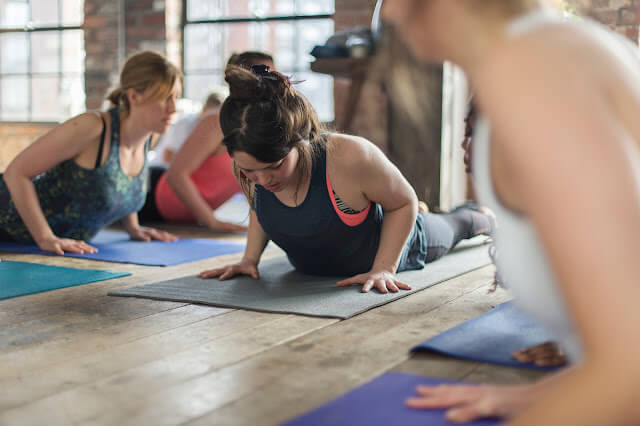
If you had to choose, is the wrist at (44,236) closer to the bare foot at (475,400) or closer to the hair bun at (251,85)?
the hair bun at (251,85)

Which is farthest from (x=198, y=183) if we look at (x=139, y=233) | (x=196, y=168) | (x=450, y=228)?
(x=450, y=228)

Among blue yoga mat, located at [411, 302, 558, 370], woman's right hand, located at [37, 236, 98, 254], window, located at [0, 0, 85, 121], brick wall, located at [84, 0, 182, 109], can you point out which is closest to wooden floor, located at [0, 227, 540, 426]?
blue yoga mat, located at [411, 302, 558, 370]

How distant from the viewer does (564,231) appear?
21.2 inches

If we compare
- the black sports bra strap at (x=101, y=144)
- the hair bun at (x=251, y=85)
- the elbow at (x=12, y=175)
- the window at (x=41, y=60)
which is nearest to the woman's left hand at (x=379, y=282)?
the hair bun at (x=251, y=85)

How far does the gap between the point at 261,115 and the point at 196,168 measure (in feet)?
5.53

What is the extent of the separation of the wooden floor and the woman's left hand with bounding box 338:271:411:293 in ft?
0.19

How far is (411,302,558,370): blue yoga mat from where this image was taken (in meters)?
1.16

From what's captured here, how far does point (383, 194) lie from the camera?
5.94ft

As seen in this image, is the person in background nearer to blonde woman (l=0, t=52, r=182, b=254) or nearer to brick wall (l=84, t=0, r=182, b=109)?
blonde woman (l=0, t=52, r=182, b=254)

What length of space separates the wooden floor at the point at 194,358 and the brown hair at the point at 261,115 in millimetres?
393

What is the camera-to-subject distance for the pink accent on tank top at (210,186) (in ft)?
11.0

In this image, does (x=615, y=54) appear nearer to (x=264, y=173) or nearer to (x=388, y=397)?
(x=388, y=397)

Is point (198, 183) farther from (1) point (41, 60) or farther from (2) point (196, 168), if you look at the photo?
(1) point (41, 60)

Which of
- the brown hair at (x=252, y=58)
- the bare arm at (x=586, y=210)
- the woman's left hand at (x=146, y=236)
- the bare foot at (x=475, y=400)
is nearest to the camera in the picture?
the bare arm at (x=586, y=210)
